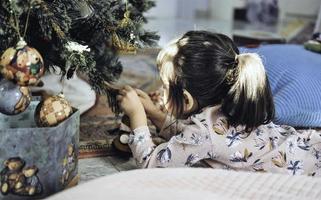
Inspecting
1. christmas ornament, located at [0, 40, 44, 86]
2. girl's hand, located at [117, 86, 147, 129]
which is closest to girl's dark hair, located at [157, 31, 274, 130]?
girl's hand, located at [117, 86, 147, 129]

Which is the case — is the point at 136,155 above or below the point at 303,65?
below

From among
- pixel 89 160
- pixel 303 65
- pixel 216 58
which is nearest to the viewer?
pixel 216 58

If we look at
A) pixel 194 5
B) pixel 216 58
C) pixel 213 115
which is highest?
pixel 216 58

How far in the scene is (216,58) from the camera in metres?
1.13

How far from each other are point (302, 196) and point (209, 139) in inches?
11.3

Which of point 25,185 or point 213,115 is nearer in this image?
point 25,185

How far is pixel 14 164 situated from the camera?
0.91m

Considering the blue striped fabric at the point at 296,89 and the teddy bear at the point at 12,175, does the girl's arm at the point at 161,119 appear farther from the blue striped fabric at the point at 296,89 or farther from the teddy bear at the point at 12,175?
the teddy bear at the point at 12,175

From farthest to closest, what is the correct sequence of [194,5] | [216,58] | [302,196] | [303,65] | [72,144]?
[194,5] < [303,65] < [216,58] < [72,144] < [302,196]

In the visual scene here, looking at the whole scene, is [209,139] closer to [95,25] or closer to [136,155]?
[136,155]

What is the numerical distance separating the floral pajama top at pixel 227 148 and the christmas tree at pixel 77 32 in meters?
0.21

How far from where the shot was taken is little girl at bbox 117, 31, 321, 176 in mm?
1116

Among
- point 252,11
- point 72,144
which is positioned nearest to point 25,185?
point 72,144

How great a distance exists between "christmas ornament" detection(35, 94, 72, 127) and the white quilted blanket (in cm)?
17
